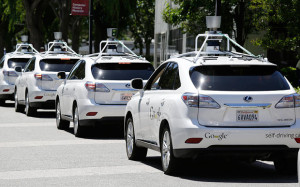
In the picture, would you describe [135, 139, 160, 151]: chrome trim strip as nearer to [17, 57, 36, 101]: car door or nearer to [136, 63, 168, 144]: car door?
[136, 63, 168, 144]: car door

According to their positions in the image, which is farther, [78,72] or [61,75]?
[61,75]

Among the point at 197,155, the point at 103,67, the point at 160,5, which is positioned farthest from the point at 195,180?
the point at 160,5

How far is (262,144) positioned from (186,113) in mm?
992

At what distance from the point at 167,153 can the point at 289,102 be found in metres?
A: 1.69

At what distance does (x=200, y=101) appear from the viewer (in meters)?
9.52

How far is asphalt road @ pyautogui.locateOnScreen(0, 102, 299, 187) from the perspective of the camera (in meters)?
9.59

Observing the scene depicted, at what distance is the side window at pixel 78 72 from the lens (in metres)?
16.1

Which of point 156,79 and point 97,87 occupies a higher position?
point 156,79

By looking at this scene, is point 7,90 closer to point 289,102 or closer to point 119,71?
point 119,71

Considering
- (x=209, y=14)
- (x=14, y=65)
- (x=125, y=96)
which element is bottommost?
(x=14, y=65)

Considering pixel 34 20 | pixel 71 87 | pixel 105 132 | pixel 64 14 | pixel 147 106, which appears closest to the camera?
pixel 147 106

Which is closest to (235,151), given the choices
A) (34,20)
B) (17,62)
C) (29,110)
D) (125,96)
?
(125,96)

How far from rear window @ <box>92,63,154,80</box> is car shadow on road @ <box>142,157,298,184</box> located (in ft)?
12.3

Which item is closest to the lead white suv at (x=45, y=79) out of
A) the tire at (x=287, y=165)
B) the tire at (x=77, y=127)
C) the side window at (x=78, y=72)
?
the side window at (x=78, y=72)
